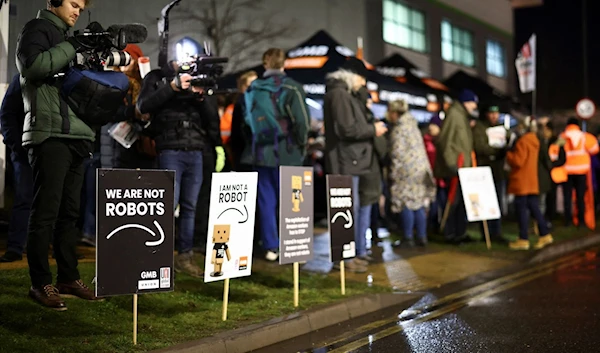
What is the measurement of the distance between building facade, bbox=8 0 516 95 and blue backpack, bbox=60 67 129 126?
6.16 ft

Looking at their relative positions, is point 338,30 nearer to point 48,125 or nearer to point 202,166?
point 202,166

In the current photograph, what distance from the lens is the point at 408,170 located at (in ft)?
36.7

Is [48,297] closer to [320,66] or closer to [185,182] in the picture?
[185,182]

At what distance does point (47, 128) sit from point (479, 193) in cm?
722

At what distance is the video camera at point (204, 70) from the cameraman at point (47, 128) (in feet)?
4.76

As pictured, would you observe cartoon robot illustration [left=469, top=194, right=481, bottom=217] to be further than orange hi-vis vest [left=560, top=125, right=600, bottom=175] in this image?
No

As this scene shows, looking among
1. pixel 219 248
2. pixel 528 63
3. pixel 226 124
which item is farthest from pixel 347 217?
pixel 528 63

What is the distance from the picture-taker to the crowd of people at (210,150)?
609cm

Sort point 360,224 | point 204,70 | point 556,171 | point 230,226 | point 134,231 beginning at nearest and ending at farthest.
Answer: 1. point 134,231
2. point 230,226
3. point 204,70
4. point 360,224
5. point 556,171

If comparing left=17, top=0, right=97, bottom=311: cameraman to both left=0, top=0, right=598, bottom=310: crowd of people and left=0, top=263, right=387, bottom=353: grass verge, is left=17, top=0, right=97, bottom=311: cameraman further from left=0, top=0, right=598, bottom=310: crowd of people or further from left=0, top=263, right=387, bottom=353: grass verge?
left=0, top=263, right=387, bottom=353: grass verge

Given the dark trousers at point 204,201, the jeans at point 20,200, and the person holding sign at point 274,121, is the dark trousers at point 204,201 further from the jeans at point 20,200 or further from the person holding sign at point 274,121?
the jeans at point 20,200

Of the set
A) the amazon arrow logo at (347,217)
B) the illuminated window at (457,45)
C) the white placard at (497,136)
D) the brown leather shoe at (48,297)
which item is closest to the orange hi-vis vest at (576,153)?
the white placard at (497,136)

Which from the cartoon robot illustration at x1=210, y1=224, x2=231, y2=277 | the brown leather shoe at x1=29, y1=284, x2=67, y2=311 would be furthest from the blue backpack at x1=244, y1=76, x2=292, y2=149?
the brown leather shoe at x1=29, y1=284, x2=67, y2=311

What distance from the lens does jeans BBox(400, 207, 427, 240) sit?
36.9 ft
